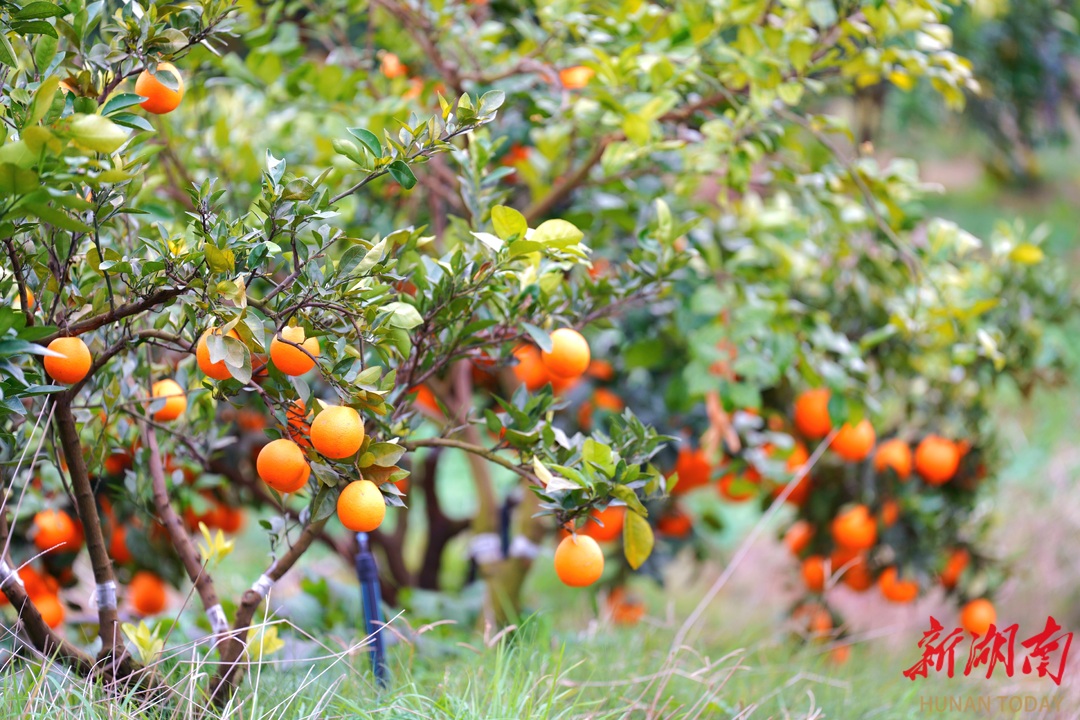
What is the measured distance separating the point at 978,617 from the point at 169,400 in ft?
4.90

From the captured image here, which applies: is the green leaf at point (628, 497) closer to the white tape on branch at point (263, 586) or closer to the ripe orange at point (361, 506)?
the ripe orange at point (361, 506)

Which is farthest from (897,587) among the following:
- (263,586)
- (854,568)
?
(263,586)

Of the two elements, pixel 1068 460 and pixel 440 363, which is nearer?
pixel 440 363

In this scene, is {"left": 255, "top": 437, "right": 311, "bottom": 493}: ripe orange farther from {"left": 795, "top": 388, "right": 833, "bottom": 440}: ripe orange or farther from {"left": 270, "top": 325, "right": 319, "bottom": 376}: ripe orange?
{"left": 795, "top": 388, "right": 833, "bottom": 440}: ripe orange

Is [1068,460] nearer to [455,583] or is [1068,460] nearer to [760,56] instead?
[455,583]

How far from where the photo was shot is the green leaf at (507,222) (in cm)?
87

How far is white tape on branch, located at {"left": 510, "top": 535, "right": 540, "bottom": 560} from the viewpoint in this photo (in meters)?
1.68

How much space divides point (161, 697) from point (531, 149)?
1.21 meters

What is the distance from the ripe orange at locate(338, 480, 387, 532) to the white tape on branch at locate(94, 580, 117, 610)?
0.36 metres

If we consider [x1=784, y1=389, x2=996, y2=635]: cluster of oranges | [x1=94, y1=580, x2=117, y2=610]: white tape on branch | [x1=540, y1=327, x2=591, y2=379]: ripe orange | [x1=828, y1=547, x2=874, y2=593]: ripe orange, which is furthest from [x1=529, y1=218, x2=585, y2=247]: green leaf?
[x1=828, y1=547, x2=874, y2=593]: ripe orange

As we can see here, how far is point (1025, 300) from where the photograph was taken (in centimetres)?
162

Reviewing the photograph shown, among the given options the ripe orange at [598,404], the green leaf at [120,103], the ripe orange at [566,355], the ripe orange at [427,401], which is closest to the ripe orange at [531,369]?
the ripe orange at [598,404]

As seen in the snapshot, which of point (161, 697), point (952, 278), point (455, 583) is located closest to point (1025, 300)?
point (952, 278)

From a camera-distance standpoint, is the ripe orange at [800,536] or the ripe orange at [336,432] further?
the ripe orange at [800,536]
